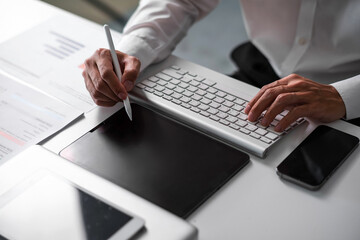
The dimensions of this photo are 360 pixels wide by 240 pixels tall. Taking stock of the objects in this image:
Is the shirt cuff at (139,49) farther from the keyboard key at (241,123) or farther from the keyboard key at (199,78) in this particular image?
the keyboard key at (241,123)

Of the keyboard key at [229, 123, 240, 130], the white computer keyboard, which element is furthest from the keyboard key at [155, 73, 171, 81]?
the keyboard key at [229, 123, 240, 130]

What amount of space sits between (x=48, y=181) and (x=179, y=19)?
0.65 m

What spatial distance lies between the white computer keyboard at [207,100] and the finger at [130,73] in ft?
0.08

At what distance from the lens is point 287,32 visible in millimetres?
1339

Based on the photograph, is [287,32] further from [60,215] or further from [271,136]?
[60,215]

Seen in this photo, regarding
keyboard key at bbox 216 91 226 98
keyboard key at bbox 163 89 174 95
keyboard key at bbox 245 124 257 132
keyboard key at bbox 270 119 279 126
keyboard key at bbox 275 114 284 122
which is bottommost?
keyboard key at bbox 163 89 174 95

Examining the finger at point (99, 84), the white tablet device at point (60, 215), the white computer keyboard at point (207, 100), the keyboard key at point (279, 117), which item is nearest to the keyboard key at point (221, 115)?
the white computer keyboard at point (207, 100)

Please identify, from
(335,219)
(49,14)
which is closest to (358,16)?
(335,219)

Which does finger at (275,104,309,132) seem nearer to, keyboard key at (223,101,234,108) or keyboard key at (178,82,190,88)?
keyboard key at (223,101,234,108)

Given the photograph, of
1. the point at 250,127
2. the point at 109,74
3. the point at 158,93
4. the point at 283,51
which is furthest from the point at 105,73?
the point at 283,51

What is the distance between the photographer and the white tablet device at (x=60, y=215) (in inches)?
26.1

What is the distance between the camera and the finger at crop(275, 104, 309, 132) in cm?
89

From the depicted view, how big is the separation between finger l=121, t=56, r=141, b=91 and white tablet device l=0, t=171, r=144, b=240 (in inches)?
12.5

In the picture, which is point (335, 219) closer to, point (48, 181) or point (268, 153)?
point (268, 153)
